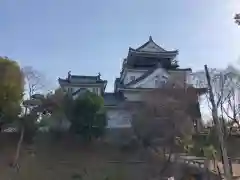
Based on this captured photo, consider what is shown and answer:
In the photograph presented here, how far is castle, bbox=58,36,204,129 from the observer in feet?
89.5

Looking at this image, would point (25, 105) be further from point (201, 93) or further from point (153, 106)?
point (201, 93)

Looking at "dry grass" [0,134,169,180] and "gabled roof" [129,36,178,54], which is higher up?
"gabled roof" [129,36,178,54]

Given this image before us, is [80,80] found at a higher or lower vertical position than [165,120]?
higher

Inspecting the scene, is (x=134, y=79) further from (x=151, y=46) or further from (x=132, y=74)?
(x=151, y=46)

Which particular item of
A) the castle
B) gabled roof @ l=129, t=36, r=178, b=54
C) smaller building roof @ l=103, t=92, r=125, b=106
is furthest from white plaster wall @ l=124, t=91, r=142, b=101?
gabled roof @ l=129, t=36, r=178, b=54

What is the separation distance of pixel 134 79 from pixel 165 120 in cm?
1158

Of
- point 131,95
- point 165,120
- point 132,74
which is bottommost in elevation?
point 165,120

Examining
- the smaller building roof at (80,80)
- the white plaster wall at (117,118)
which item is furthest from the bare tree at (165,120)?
the smaller building roof at (80,80)

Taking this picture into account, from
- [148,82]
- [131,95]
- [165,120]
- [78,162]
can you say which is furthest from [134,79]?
[78,162]

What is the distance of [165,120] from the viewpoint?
2062 cm

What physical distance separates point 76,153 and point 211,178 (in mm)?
9904

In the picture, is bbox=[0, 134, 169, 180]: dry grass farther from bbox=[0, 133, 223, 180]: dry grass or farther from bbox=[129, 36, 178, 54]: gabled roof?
bbox=[129, 36, 178, 54]: gabled roof

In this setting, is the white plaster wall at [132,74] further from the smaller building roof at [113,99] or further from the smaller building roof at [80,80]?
the smaller building roof at [80,80]

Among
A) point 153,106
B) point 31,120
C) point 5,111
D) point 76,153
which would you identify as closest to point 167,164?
point 153,106
